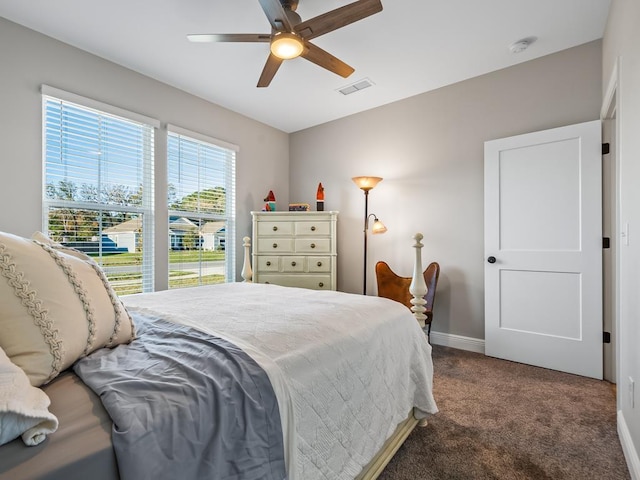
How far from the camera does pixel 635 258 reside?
1.47 meters

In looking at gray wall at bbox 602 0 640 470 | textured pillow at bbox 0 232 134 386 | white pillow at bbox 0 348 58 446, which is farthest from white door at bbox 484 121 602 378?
white pillow at bbox 0 348 58 446

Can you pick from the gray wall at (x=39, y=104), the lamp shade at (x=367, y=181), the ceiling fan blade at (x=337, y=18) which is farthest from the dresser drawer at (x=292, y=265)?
the ceiling fan blade at (x=337, y=18)

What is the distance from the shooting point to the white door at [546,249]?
257 cm

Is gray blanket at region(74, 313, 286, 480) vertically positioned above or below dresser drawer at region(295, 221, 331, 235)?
below

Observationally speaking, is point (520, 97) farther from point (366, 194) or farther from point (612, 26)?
point (366, 194)

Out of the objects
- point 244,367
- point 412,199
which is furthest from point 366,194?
point 244,367

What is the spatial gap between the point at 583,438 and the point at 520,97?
2.69 m

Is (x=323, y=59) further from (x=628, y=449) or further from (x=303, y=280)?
(x=628, y=449)

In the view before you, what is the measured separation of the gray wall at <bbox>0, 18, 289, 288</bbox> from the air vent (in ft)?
4.68

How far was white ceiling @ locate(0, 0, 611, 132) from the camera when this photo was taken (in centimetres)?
224

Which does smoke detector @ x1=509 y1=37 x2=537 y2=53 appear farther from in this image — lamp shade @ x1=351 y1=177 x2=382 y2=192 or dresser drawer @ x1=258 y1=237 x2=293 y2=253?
dresser drawer @ x1=258 y1=237 x2=293 y2=253

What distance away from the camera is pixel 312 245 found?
12.4 feet

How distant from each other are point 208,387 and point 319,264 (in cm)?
298

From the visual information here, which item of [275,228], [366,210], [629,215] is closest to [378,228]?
[366,210]
